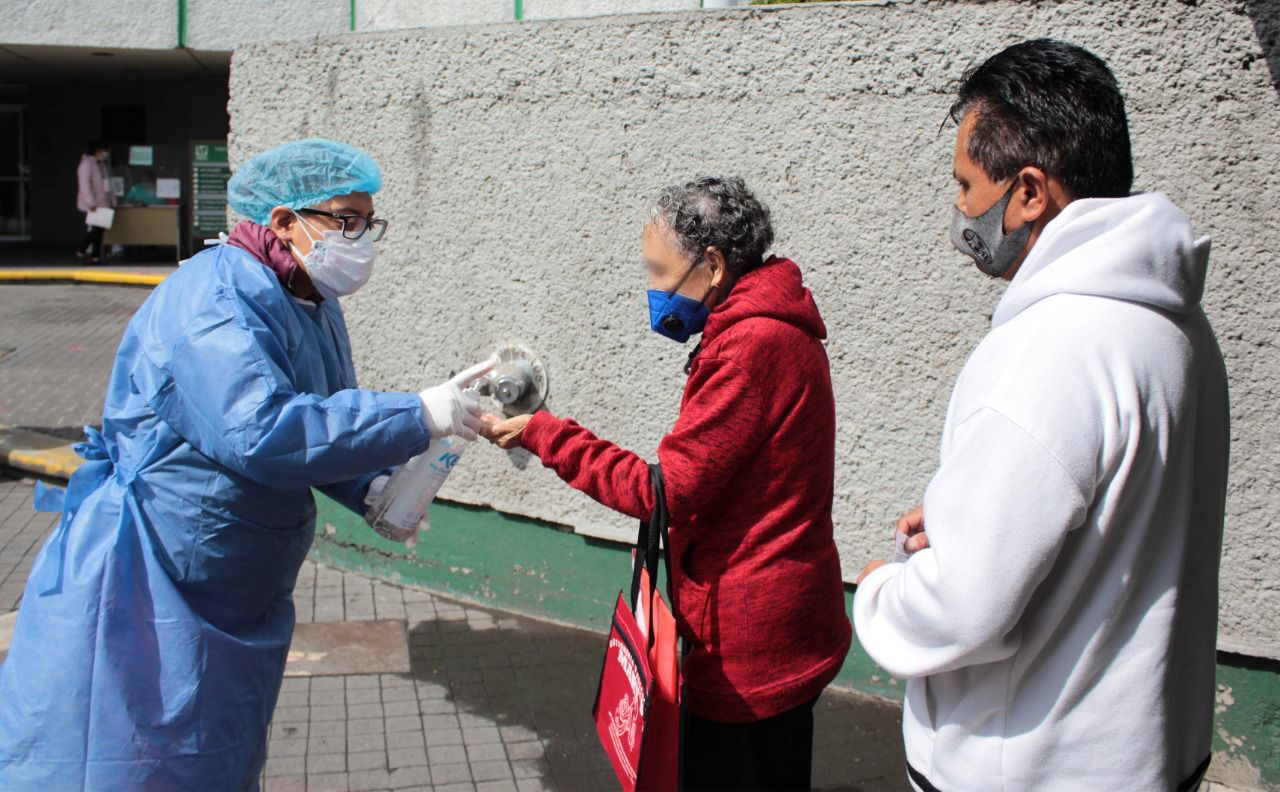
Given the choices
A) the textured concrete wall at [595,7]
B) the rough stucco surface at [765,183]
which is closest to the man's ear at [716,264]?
the rough stucco surface at [765,183]

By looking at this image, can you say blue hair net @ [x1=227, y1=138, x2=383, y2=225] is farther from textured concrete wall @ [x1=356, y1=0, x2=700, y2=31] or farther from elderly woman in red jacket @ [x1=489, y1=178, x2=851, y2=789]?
textured concrete wall @ [x1=356, y1=0, x2=700, y2=31]

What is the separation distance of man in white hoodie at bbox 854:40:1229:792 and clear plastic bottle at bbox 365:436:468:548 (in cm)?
132

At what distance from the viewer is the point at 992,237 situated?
1.62 m

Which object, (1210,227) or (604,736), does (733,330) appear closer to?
(604,736)

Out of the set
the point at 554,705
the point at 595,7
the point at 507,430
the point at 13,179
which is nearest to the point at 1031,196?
the point at 507,430

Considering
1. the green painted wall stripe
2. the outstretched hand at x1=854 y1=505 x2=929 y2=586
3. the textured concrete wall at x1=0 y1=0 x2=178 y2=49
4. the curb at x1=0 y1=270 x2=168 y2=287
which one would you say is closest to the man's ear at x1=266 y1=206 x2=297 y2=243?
the outstretched hand at x1=854 y1=505 x2=929 y2=586

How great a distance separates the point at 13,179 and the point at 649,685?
21473 mm

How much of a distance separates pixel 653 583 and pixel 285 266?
1.09 metres

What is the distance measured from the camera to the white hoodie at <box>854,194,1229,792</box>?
4.48 feet

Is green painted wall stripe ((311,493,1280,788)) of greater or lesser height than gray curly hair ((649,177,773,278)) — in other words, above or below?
below

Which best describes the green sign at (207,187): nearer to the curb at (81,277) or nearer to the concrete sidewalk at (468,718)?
the curb at (81,277)

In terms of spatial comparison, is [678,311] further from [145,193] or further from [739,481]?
[145,193]

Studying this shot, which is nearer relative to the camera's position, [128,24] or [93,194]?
[128,24]

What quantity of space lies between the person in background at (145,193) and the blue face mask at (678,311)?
16505 mm
